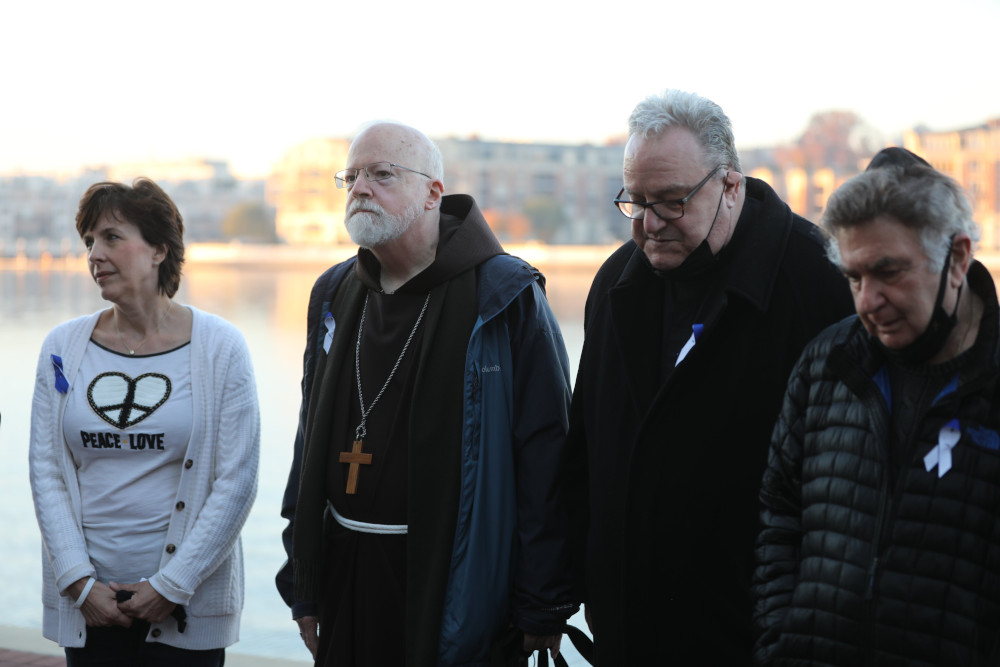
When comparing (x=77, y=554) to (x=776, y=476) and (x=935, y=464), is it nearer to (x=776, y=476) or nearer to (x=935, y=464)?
(x=776, y=476)

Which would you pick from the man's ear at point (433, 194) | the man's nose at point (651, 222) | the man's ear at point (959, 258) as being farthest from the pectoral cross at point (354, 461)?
the man's ear at point (959, 258)

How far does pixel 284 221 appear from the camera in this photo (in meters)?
90.3

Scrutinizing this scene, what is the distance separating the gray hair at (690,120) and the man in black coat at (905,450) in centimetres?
42

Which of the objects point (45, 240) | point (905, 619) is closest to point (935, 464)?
point (905, 619)

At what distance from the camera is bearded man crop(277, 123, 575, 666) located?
7.74 ft

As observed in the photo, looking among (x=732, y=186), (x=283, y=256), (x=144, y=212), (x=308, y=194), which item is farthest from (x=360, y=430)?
(x=308, y=194)

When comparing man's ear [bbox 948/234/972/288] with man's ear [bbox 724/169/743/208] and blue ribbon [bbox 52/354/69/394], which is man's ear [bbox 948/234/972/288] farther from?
blue ribbon [bbox 52/354/69/394]

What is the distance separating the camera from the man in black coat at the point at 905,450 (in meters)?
1.58

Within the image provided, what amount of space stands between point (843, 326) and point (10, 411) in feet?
48.2

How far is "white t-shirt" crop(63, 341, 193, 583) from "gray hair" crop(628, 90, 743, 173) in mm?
1353

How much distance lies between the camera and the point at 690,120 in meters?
2.07

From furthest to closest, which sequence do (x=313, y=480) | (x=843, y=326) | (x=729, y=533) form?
1. (x=313, y=480)
2. (x=729, y=533)
3. (x=843, y=326)

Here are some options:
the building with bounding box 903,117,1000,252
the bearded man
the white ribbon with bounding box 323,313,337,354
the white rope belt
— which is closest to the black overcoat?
the bearded man

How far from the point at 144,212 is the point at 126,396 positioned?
476mm
